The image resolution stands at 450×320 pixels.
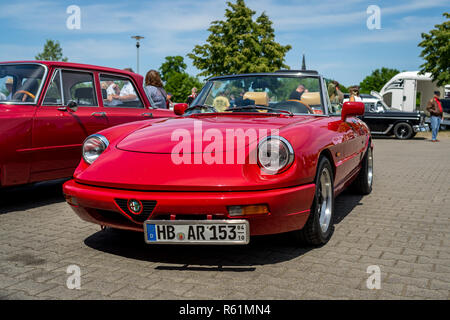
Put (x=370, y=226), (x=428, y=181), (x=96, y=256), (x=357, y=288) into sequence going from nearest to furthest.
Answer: (x=357, y=288) < (x=96, y=256) < (x=370, y=226) < (x=428, y=181)

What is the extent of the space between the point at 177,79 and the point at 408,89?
46983mm

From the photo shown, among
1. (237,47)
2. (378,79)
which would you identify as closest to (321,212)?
(237,47)

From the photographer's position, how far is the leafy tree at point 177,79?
70750 mm

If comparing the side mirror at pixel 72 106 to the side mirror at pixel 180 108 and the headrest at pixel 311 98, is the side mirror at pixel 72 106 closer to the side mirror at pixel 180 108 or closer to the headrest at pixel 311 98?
the side mirror at pixel 180 108

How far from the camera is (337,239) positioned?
12.7ft

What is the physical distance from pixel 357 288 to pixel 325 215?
1.07 metres

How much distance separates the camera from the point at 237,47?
38750 mm

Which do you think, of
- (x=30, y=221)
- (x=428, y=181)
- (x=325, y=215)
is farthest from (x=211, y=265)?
(x=428, y=181)

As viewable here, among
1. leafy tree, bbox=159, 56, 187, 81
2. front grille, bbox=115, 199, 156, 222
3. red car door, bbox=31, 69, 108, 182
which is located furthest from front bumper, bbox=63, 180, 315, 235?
leafy tree, bbox=159, 56, 187, 81

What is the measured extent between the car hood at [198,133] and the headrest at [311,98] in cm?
58

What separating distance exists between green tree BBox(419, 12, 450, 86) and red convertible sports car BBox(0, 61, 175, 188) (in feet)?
88.2

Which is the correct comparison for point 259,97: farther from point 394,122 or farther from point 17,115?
point 394,122

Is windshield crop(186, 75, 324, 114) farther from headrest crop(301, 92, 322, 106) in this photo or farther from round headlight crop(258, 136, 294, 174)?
round headlight crop(258, 136, 294, 174)

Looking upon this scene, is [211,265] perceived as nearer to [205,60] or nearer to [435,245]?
[435,245]
